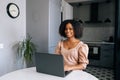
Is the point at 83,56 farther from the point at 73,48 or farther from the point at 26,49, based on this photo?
the point at 26,49

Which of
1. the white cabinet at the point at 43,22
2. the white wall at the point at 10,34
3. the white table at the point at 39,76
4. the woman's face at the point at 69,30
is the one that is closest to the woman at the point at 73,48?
the woman's face at the point at 69,30

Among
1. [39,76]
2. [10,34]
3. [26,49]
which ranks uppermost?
[10,34]

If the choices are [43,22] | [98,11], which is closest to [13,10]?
[43,22]

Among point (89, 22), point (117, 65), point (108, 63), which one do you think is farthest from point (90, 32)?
point (117, 65)

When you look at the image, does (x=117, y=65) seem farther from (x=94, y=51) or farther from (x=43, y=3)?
(x=43, y=3)

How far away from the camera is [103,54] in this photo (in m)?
4.95

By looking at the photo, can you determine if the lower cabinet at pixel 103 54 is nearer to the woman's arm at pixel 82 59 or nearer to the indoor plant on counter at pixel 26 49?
the indoor plant on counter at pixel 26 49

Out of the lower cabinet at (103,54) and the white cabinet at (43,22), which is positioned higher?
the white cabinet at (43,22)

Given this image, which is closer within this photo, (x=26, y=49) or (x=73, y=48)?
(x=73, y=48)

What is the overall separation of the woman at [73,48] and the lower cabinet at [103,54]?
3.17 meters

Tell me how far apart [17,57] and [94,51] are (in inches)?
105

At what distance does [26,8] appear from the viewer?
12.3ft

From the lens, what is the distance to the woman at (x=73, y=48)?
1.82m

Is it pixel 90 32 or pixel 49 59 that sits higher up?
pixel 90 32
